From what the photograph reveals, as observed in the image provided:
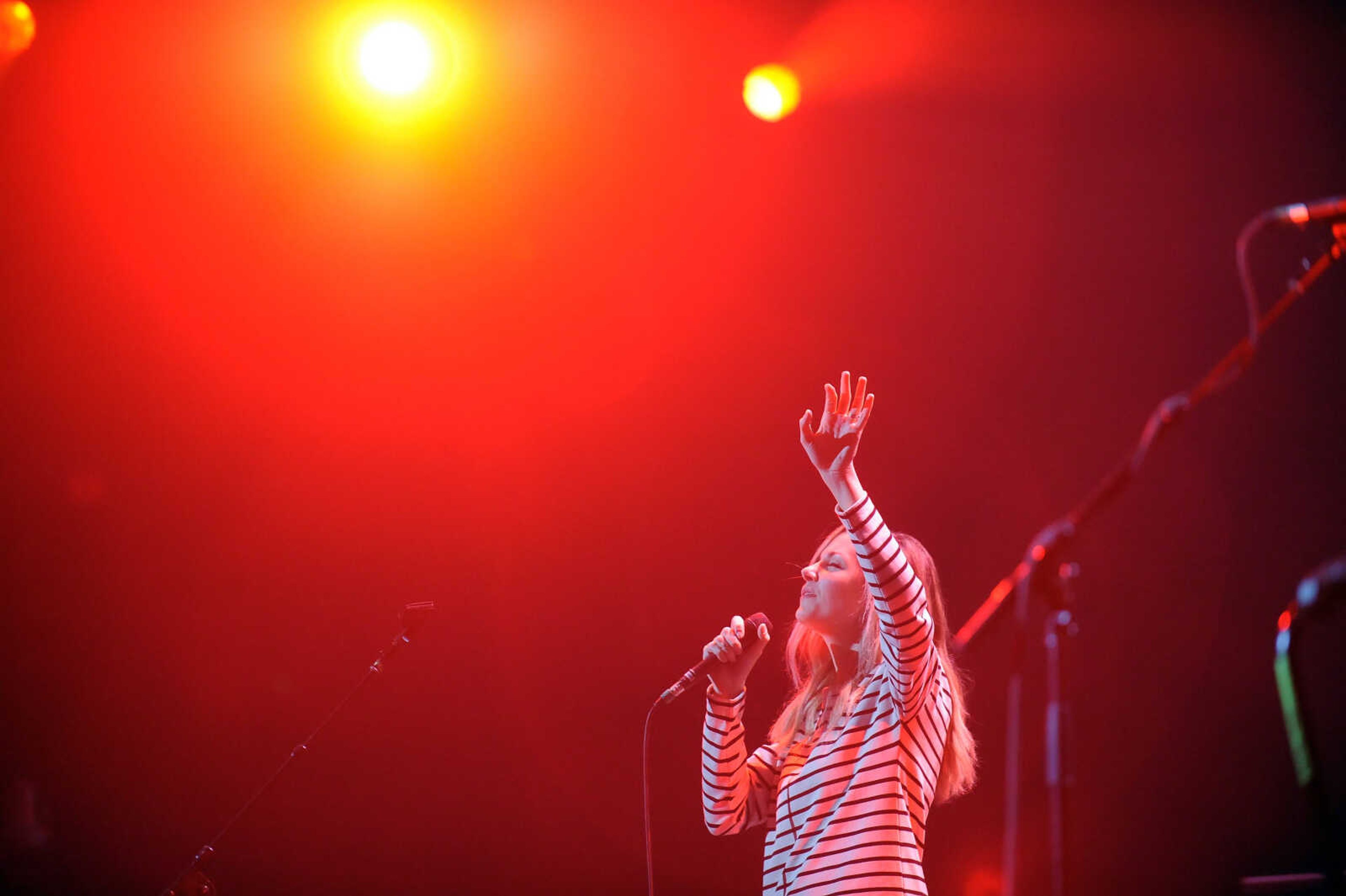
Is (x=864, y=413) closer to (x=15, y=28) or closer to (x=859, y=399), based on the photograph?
(x=859, y=399)

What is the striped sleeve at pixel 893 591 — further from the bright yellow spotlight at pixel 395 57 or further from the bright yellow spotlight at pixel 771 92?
the bright yellow spotlight at pixel 395 57

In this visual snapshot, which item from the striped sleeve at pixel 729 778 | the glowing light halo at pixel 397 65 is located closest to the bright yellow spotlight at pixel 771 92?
the glowing light halo at pixel 397 65

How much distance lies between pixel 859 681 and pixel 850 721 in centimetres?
14

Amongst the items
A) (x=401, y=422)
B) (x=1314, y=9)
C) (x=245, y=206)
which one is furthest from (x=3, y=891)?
(x=1314, y=9)

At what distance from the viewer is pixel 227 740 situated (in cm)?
445

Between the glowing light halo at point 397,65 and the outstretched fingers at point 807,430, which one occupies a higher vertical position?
the glowing light halo at point 397,65

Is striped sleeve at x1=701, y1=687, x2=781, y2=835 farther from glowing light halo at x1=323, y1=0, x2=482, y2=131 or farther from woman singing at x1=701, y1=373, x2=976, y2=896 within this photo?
glowing light halo at x1=323, y1=0, x2=482, y2=131

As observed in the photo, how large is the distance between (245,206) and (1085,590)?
3.48 metres

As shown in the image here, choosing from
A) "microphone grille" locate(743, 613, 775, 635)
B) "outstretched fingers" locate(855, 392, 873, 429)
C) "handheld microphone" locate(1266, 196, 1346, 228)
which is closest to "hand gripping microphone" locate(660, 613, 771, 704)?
"microphone grille" locate(743, 613, 775, 635)

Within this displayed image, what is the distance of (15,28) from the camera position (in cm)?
381

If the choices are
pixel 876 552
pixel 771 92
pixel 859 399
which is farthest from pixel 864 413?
pixel 771 92

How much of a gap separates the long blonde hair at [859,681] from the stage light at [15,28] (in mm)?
3325

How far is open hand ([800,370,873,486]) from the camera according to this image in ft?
7.48

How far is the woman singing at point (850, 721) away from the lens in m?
2.26
